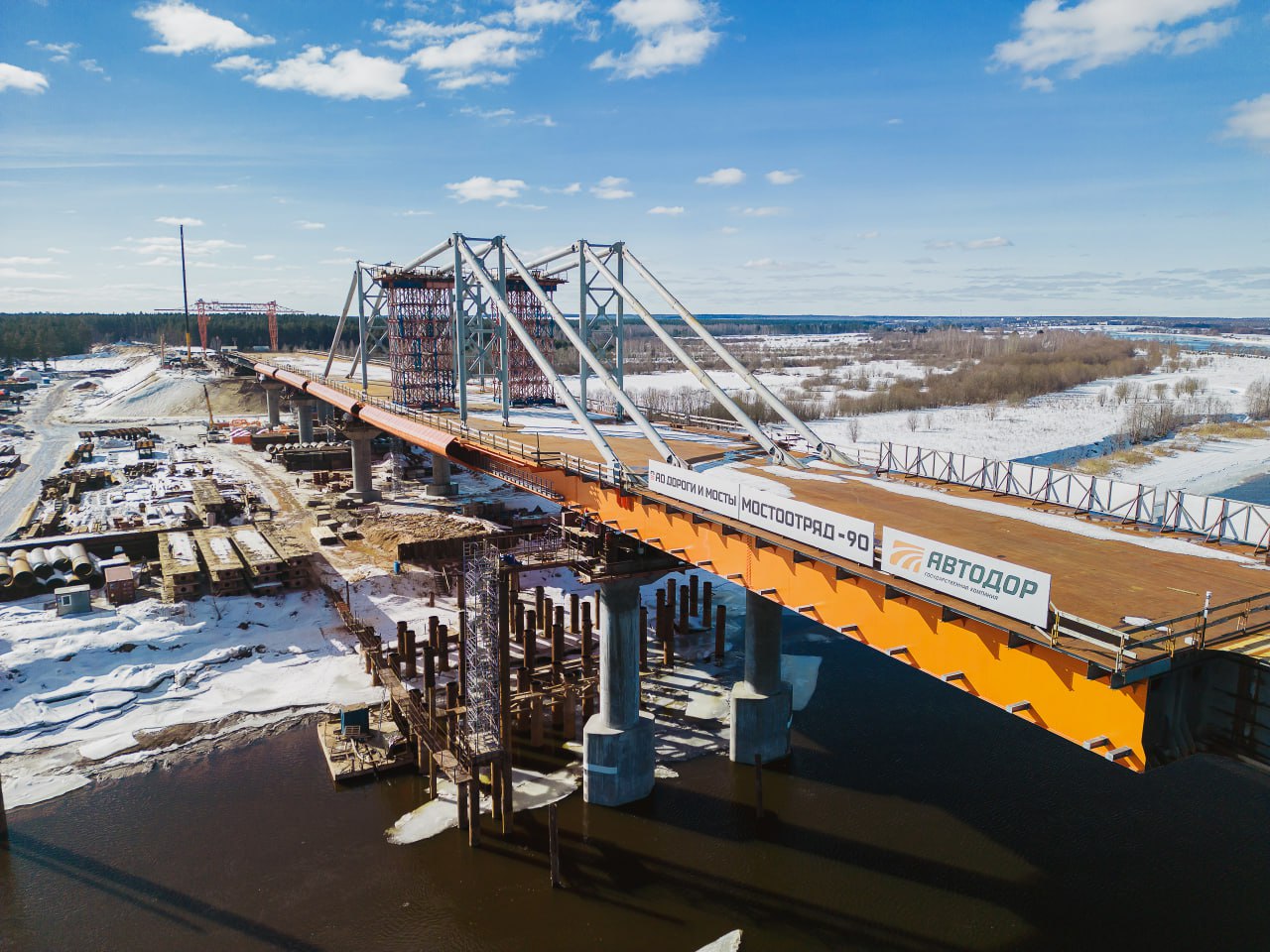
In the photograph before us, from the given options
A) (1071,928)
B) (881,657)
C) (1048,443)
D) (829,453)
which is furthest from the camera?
(1048,443)

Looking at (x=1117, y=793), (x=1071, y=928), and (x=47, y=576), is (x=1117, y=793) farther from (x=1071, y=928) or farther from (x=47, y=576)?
(x=47, y=576)

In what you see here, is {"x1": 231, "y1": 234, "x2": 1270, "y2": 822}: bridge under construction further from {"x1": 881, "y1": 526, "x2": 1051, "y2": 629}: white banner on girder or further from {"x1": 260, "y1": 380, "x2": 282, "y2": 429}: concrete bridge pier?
{"x1": 260, "y1": 380, "x2": 282, "y2": 429}: concrete bridge pier

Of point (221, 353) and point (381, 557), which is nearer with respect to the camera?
point (381, 557)

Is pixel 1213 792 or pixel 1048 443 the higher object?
pixel 1048 443

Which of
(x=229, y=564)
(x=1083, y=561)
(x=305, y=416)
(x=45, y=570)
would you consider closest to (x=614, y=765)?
(x=1083, y=561)

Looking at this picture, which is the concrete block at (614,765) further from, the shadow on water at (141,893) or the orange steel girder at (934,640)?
the shadow on water at (141,893)

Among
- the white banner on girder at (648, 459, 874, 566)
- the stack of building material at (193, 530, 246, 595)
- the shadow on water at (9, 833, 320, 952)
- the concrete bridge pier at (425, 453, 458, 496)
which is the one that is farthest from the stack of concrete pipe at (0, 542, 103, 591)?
the white banner on girder at (648, 459, 874, 566)

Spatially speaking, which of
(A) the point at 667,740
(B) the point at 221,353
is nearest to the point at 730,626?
(A) the point at 667,740
